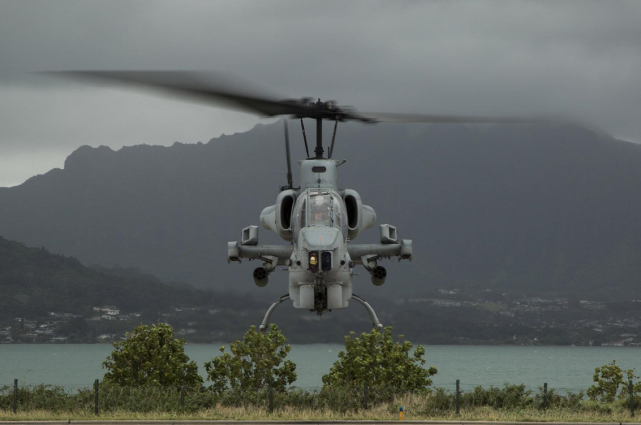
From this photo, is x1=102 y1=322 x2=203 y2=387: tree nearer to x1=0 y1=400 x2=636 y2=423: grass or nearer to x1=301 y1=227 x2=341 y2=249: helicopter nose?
x1=0 y1=400 x2=636 y2=423: grass

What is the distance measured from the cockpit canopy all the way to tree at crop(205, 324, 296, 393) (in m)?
6.82

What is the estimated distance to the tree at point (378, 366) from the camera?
36469 millimetres

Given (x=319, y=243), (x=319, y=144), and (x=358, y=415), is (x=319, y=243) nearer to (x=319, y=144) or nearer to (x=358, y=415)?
(x=358, y=415)

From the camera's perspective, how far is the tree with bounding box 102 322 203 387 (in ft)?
119

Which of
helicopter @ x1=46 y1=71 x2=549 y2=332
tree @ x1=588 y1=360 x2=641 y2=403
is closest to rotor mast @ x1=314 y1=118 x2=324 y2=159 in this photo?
helicopter @ x1=46 y1=71 x2=549 y2=332

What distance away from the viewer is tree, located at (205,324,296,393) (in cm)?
3619

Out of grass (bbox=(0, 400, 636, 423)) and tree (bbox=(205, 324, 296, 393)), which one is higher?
tree (bbox=(205, 324, 296, 393))

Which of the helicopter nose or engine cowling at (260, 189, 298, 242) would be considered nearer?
the helicopter nose

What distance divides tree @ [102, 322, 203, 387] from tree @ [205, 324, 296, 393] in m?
1.16

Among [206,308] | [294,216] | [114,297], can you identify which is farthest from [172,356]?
[114,297]

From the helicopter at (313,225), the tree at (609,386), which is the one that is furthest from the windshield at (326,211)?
the tree at (609,386)

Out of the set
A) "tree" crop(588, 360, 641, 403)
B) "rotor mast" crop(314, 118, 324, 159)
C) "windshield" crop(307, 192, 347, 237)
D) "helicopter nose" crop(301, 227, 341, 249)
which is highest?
"rotor mast" crop(314, 118, 324, 159)

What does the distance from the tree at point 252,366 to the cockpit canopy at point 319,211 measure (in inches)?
269

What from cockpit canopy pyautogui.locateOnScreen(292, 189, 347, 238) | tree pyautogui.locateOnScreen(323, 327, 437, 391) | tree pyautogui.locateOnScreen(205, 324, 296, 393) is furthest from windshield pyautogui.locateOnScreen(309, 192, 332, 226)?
tree pyautogui.locateOnScreen(323, 327, 437, 391)
